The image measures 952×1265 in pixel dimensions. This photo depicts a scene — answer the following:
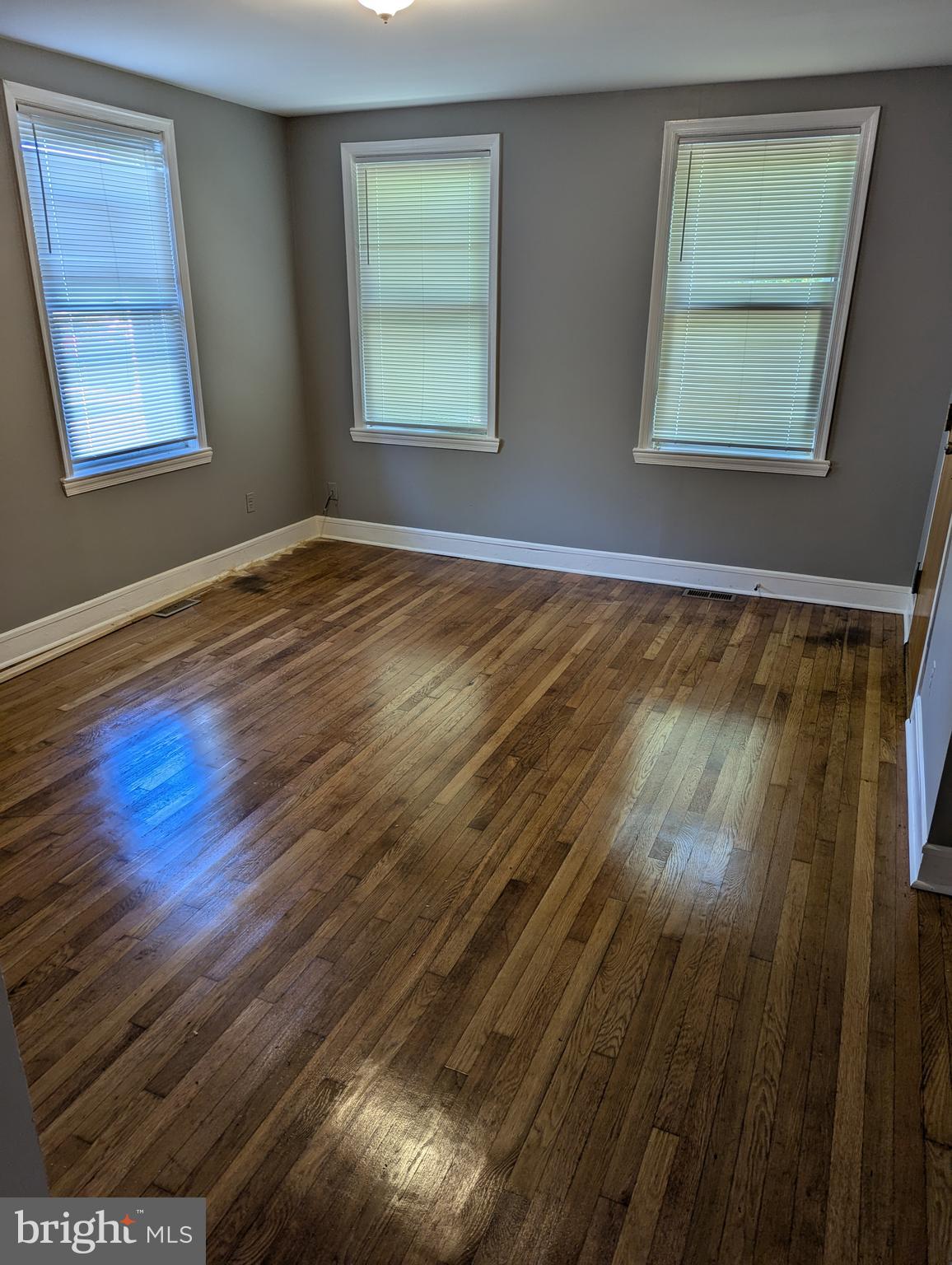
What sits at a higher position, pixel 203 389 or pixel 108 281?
pixel 108 281

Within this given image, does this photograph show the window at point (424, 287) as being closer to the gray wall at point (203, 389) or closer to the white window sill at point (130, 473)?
the gray wall at point (203, 389)

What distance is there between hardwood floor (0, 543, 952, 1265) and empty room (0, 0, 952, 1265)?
0.5 inches

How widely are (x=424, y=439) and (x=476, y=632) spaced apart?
5.40 ft

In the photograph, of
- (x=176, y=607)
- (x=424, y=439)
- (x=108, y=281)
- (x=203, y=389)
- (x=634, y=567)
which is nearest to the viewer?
(x=108, y=281)

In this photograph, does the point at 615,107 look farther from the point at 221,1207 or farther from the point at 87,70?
the point at 221,1207

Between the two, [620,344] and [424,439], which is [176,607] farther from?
[620,344]

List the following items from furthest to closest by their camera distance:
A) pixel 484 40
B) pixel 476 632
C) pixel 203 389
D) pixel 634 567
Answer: pixel 634 567 → pixel 203 389 → pixel 476 632 → pixel 484 40

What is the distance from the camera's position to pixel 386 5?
2.77m

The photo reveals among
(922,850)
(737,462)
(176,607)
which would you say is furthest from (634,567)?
(922,850)

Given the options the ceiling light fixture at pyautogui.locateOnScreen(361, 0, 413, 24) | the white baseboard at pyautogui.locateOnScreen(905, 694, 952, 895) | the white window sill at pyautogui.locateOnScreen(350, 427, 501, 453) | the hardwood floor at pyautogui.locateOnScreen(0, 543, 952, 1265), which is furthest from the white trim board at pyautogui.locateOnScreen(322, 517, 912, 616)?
the ceiling light fixture at pyautogui.locateOnScreen(361, 0, 413, 24)

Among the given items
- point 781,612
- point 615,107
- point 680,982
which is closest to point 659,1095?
point 680,982

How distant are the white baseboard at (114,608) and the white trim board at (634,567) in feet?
2.35

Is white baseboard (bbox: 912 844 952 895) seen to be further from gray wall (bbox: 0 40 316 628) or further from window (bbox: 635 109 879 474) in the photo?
gray wall (bbox: 0 40 316 628)

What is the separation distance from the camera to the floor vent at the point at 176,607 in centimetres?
445
